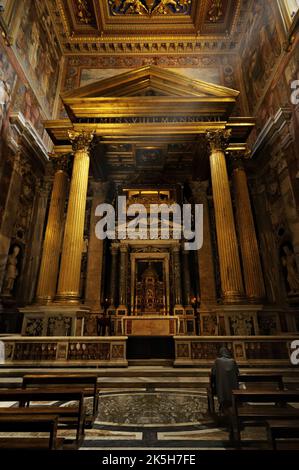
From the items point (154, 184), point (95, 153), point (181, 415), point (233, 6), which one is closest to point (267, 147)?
point (154, 184)

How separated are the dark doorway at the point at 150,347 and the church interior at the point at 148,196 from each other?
0.05 meters

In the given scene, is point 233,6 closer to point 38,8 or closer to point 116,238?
point 38,8

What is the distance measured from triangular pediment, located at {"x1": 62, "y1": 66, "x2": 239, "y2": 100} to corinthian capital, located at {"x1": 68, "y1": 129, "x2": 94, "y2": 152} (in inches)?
48.2

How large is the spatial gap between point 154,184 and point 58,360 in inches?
353

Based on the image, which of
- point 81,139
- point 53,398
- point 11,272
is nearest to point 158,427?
point 53,398

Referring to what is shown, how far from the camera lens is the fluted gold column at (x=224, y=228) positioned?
8.16 m

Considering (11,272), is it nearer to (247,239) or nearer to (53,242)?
(53,242)

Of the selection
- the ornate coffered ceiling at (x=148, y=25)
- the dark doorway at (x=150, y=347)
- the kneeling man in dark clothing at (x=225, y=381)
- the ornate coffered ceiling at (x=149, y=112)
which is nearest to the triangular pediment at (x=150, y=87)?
the ornate coffered ceiling at (x=149, y=112)

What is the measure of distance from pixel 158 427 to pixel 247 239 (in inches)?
299

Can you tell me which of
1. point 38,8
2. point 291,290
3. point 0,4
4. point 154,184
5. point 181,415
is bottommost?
point 181,415

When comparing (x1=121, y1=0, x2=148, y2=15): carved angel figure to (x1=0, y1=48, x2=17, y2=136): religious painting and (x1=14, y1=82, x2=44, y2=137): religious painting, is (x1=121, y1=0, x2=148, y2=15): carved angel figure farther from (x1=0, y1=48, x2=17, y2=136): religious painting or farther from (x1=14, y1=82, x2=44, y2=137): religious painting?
(x1=0, y1=48, x2=17, y2=136): religious painting

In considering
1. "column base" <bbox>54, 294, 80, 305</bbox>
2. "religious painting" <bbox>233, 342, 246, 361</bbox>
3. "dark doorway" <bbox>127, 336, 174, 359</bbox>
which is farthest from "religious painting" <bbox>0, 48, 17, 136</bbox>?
"religious painting" <bbox>233, 342, 246, 361</bbox>

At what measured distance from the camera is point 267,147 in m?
10.8

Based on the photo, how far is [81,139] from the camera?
9.66 metres
